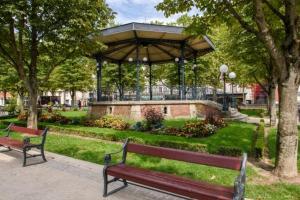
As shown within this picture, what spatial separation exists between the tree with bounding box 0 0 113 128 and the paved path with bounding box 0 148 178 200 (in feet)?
23.4

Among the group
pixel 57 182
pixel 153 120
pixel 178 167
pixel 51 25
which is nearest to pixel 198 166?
pixel 178 167

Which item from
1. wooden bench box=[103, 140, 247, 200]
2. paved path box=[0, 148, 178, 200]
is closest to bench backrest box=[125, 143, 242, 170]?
wooden bench box=[103, 140, 247, 200]

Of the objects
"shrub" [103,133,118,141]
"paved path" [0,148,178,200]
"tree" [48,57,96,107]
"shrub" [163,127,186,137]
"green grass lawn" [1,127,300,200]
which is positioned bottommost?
"paved path" [0,148,178,200]

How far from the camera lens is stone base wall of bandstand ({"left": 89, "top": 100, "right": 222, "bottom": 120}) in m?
19.9

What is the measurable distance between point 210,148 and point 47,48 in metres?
11.6

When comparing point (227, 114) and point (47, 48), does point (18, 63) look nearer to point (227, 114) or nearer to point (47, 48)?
point (47, 48)

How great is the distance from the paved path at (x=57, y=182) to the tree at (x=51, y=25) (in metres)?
7.14

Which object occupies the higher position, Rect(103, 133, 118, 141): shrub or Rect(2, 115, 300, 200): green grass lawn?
Rect(103, 133, 118, 141): shrub

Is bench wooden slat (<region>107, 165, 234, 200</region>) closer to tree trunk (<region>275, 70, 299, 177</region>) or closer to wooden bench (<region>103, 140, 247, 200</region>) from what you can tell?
wooden bench (<region>103, 140, 247, 200</region>)

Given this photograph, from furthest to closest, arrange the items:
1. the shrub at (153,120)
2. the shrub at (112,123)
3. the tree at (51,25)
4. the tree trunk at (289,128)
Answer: the shrub at (112,123), the shrub at (153,120), the tree at (51,25), the tree trunk at (289,128)

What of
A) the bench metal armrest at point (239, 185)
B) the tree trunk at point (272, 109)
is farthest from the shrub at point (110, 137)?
the tree trunk at point (272, 109)

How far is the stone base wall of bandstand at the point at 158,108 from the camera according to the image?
1991 cm

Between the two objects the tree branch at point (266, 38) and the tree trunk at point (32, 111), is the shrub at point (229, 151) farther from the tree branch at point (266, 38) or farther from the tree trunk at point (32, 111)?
the tree trunk at point (32, 111)

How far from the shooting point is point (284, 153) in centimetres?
716
